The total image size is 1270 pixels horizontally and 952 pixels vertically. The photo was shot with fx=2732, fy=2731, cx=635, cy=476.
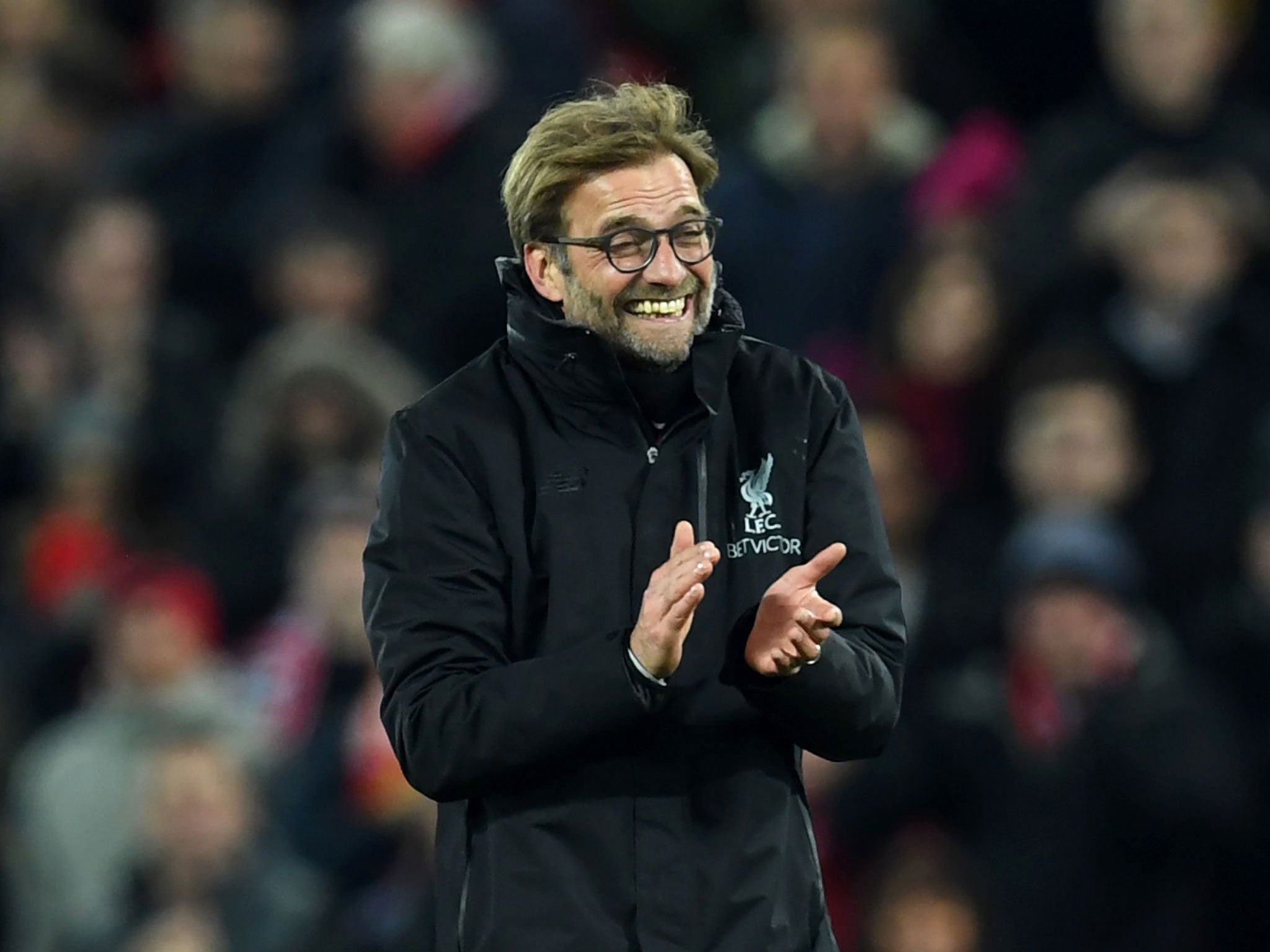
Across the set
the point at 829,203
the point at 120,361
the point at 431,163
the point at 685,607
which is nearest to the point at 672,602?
the point at 685,607

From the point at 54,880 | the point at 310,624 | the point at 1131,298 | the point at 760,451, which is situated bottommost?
the point at 54,880

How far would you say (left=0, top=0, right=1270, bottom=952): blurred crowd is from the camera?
6742 millimetres

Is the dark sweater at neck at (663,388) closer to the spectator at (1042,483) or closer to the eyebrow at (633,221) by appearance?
the eyebrow at (633,221)

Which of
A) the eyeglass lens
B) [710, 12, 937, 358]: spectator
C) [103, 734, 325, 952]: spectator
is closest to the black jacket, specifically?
the eyeglass lens

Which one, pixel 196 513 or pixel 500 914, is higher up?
pixel 500 914

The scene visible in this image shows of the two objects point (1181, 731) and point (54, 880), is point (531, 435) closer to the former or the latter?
point (1181, 731)

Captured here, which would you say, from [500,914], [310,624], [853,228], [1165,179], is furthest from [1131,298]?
[500,914]

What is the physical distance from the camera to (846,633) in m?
3.60

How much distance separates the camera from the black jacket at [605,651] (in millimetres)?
3455

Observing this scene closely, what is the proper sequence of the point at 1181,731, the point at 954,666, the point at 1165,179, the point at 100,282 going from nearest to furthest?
the point at 1181,731, the point at 954,666, the point at 1165,179, the point at 100,282

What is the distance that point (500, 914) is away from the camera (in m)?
3.52

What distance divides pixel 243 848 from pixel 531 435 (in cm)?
408

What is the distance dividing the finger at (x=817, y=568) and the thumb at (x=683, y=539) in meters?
0.13

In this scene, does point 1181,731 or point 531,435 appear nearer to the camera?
point 531,435
